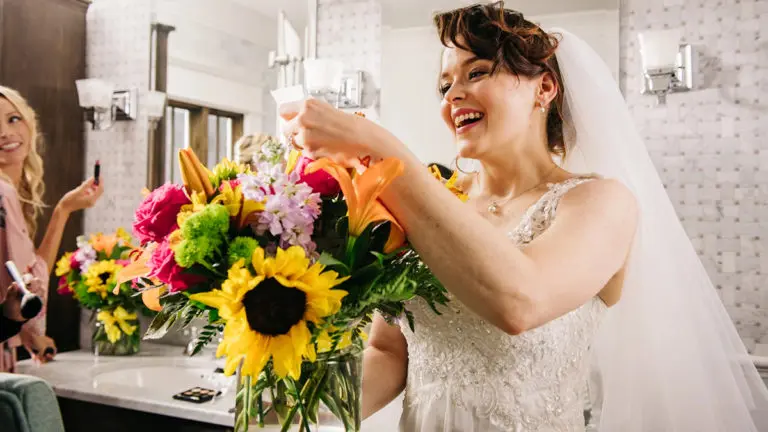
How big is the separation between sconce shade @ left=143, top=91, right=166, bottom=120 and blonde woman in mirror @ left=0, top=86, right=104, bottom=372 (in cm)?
47

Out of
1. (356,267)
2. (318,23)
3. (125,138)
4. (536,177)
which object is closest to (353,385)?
(356,267)

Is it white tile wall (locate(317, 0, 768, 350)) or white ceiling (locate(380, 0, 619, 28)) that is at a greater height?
white ceiling (locate(380, 0, 619, 28))

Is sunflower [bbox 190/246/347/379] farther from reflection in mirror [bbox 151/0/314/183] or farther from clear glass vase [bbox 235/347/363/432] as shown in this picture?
reflection in mirror [bbox 151/0/314/183]

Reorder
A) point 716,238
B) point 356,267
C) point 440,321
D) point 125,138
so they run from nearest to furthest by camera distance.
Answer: point 356,267 → point 440,321 → point 716,238 → point 125,138

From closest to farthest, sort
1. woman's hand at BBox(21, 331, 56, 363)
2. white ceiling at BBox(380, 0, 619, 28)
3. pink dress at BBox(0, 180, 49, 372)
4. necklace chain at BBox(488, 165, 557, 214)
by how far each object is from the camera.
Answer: necklace chain at BBox(488, 165, 557, 214) < white ceiling at BBox(380, 0, 619, 28) < pink dress at BBox(0, 180, 49, 372) < woman's hand at BBox(21, 331, 56, 363)

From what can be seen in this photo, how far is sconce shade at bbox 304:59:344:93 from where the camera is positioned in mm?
2320

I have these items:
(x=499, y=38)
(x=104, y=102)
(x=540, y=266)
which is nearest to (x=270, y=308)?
(x=540, y=266)

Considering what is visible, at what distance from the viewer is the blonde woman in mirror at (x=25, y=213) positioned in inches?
91.5

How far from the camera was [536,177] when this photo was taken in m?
1.18

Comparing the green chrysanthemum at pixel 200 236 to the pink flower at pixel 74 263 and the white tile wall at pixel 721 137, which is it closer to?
the white tile wall at pixel 721 137

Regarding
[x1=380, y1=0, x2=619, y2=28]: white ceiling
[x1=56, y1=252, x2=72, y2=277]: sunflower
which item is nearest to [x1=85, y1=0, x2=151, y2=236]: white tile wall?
[x1=56, y1=252, x2=72, y2=277]: sunflower

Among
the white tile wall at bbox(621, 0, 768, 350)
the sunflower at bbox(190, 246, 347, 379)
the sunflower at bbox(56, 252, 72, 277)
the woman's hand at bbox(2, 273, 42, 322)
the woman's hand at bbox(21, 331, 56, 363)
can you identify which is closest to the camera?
the sunflower at bbox(190, 246, 347, 379)

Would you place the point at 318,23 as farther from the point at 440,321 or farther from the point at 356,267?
the point at 356,267

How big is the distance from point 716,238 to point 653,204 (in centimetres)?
82
